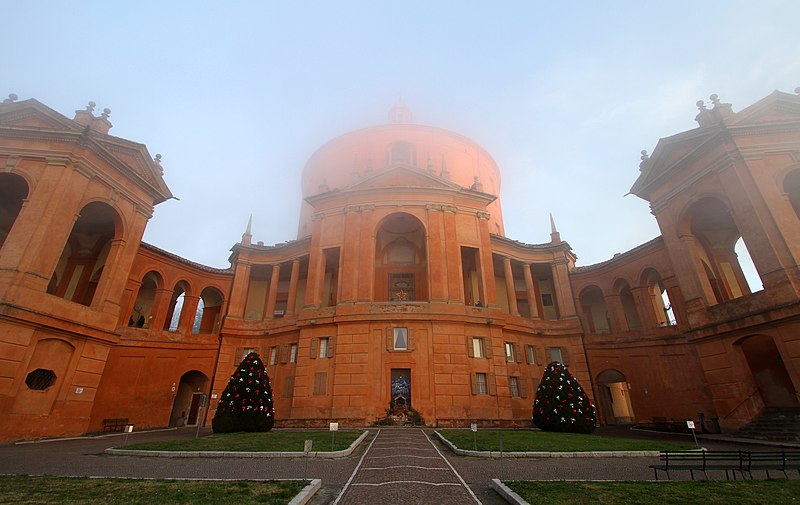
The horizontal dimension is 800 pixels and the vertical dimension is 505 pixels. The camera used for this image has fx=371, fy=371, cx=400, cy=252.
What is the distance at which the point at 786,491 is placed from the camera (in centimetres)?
780

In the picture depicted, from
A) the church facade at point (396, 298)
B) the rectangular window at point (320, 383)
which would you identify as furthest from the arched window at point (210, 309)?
the rectangular window at point (320, 383)

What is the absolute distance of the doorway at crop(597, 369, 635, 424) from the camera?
30969 mm

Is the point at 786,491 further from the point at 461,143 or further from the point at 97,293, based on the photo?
the point at 461,143

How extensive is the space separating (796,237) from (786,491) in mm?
17321

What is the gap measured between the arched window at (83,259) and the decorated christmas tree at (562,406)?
29899mm

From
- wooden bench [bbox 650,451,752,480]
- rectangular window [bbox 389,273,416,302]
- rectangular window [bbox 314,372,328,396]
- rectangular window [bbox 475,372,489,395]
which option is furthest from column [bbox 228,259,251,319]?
wooden bench [bbox 650,451,752,480]

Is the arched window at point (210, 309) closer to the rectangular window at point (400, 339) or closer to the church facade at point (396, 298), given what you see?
the church facade at point (396, 298)

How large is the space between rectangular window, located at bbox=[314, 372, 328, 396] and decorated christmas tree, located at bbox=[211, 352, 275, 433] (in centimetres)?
456

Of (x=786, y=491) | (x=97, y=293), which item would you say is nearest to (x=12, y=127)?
(x=97, y=293)

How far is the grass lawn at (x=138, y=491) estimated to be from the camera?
6762mm

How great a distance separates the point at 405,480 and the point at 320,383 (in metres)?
17.0

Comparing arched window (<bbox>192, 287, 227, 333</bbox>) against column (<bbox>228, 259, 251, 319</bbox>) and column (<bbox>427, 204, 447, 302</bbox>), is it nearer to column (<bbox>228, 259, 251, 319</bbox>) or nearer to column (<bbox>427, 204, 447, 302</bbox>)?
column (<bbox>228, 259, 251, 319</bbox>)

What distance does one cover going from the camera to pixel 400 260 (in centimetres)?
3133

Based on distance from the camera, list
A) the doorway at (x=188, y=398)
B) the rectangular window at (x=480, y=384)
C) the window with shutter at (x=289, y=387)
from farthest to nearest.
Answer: the doorway at (x=188, y=398)
the window with shutter at (x=289, y=387)
the rectangular window at (x=480, y=384)
